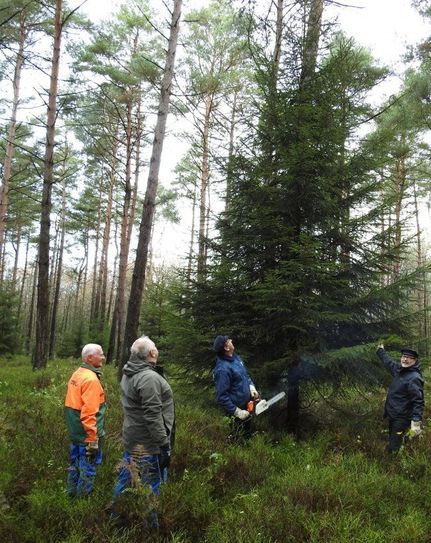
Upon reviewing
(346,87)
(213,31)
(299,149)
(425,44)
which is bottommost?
(299,149)

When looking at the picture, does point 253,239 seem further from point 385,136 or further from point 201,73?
point 201,73

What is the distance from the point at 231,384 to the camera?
18.4ft

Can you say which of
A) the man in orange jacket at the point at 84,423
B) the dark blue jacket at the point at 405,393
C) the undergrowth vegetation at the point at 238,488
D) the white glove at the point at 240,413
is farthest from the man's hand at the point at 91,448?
the dark blue jacket at the point at 405,393

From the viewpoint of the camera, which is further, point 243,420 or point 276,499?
point 243,420

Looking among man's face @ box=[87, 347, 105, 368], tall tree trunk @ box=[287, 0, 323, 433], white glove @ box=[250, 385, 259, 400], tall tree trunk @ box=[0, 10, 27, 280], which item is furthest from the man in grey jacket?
tall tree trunk @ box=[0, 10, 27, 280]

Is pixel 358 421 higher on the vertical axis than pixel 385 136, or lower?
lower

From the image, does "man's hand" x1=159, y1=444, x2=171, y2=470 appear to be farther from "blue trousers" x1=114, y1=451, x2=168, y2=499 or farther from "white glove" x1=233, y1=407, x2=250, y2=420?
"white glove" x1=233, y1=407, x2=250, y2=420

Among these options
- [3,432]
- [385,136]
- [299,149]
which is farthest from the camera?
[385,136]

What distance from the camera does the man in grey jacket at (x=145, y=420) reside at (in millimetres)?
3721

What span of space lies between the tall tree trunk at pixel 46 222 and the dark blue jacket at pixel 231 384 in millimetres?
8479

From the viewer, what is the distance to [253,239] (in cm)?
700

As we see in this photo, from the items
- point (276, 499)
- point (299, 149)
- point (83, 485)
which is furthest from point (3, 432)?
point (299, 149)

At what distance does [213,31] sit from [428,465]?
1765 cm

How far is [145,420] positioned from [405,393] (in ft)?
12.8
